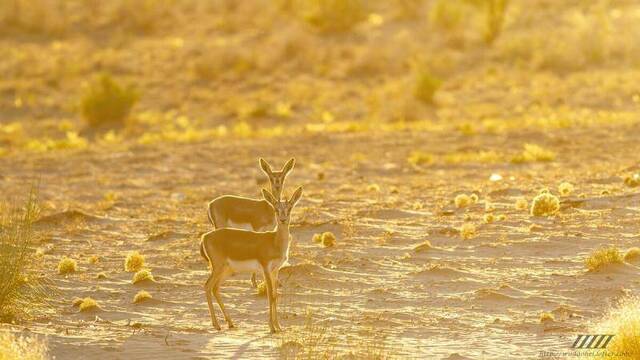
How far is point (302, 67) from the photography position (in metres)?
41.4

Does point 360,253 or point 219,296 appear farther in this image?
point 360,253

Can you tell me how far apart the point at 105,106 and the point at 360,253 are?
19.4 meters

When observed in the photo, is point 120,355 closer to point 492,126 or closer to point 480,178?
point 480,178

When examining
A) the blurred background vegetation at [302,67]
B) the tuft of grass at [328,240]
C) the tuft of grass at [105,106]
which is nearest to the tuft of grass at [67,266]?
the tuft of grass at [328,240]

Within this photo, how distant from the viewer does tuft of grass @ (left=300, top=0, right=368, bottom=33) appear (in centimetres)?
4700

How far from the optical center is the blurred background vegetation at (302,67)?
3200 cm

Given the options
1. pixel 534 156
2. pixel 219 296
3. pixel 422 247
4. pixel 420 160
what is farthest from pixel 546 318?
pixel 420 160

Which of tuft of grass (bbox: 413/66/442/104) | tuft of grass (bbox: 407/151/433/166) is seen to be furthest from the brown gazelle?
tuft of grass (bbox: 413/66/442/104)

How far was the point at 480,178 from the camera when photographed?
21.2m

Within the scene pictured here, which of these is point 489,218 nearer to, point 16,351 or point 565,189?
point 565,189

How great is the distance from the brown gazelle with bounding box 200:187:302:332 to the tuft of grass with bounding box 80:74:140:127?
22195 millimetres

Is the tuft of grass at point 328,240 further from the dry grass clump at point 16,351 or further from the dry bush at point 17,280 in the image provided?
the dry grass clump at point 16,351

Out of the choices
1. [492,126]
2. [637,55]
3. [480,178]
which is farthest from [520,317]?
[637,55]

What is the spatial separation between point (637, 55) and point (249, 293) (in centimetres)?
3051
